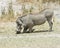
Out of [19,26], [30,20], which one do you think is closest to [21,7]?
[30,20]

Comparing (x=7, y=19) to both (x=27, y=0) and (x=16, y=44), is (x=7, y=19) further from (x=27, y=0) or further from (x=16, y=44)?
(x=16, y=44)

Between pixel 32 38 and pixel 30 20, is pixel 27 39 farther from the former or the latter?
pixel 30 20

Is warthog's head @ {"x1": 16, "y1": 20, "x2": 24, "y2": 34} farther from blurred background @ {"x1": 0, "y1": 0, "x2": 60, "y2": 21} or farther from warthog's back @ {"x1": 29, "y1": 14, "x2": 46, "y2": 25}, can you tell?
blurred background @ {"x1": 0, "y1": 0, "x2": 60, "y2": 21}

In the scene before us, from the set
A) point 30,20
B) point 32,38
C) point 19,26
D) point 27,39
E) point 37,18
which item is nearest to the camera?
point 27,39

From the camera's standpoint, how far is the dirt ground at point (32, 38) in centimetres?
981

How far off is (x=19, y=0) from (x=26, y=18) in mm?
7152

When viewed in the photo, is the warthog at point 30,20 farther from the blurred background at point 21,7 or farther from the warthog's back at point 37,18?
the blurred background at point 21,7

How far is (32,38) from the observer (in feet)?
35.9

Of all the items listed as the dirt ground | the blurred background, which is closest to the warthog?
the dirt ground

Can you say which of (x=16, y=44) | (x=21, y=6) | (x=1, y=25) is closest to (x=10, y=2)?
(x=21, y=6)

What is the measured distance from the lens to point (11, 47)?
375 inches

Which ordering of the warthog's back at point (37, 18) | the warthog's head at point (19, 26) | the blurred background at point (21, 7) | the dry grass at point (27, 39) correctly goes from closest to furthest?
the dry grass at point (27, 39) → the warthog's head at point (19, 26) → the warthog's back at point (37, 18) → the blurred background at point (21, 7)

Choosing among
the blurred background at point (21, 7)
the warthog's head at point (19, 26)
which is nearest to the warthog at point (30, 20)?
the warthog's head at point (19, 26)

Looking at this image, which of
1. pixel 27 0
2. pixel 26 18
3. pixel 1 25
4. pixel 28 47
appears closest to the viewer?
pixel 28 47
